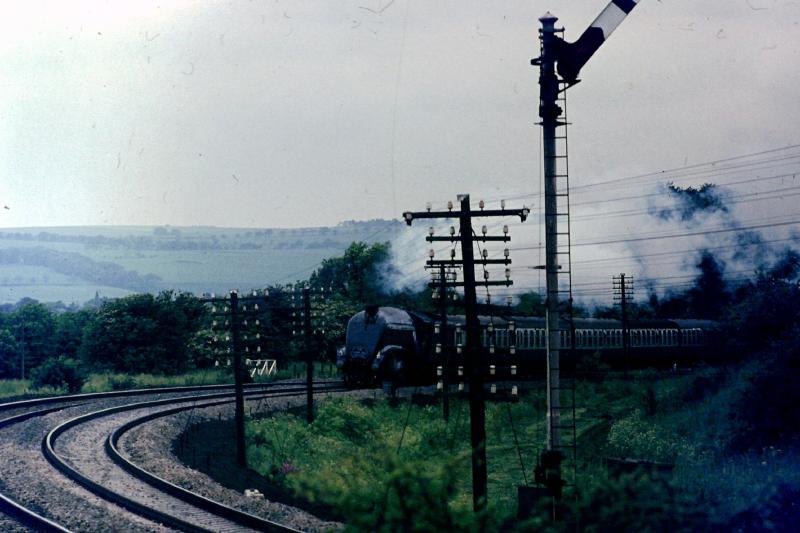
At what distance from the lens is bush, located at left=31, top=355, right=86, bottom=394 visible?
45562 millimetres

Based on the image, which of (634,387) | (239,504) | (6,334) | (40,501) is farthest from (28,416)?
(6,334)

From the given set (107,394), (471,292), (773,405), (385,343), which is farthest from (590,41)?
(107,394)

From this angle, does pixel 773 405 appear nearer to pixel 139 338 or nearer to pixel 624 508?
pixel 624 508

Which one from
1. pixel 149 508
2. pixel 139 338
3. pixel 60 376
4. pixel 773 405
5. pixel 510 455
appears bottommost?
pixel 510 455

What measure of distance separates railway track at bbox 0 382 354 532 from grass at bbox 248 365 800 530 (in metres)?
2.36

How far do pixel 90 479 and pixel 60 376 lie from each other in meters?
25.8

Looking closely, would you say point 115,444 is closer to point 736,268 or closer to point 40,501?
point 40,501

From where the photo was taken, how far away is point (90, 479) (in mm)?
21812

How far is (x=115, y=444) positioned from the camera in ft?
89.0

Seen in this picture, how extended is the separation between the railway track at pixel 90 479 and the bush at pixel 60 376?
379 inches

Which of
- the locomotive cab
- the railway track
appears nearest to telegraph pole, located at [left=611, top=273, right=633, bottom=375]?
the locomotive cab

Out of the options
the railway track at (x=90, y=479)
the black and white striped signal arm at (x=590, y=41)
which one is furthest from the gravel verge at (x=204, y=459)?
the black and white striped signal arm at (x=590, y=41)

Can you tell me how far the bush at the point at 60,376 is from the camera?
1794 inches

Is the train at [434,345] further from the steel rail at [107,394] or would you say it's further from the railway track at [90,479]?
the railway track at [90,479]
